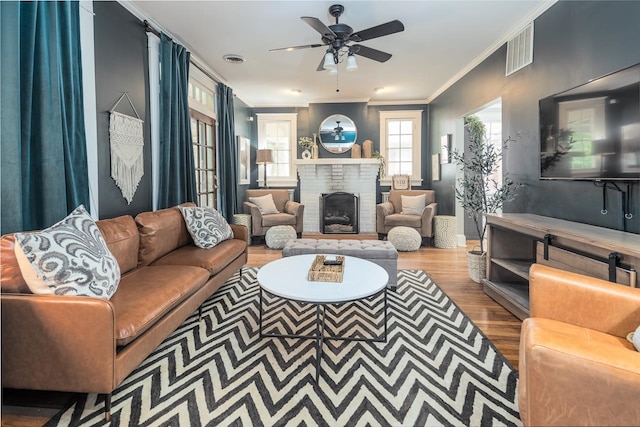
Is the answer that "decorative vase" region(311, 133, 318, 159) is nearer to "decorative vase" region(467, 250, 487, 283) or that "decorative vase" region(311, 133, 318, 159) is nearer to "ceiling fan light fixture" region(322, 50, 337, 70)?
"ceiling fan light fixture" region(322, 50, 337, 70)

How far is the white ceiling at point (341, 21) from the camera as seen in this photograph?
9.53 feet

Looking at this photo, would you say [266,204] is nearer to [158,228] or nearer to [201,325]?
[158,228]

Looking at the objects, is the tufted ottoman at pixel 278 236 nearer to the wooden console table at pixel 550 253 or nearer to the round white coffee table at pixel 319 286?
the round white coffee table at pixel 319 286

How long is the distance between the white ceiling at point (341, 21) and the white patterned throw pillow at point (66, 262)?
232 cm

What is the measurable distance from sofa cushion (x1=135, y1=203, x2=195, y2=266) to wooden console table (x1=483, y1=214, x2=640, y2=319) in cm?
293

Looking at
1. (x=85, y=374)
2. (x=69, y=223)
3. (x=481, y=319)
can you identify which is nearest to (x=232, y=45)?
(x=69, y=223)

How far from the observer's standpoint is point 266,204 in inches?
226

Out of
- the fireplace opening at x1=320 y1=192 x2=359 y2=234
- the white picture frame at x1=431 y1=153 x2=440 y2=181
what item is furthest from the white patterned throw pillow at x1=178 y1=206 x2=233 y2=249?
the white picture frame at x1=431 y1=153 x2=440 y2=181

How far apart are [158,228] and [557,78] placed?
3661 mm

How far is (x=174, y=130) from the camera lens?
346 cm

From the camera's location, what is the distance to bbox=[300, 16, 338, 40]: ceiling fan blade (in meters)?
2.49

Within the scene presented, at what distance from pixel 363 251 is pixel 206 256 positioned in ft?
4.64

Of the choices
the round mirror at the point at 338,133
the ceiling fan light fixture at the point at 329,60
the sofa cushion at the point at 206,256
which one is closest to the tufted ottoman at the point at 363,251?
the sofa cushion at the point at 206,256

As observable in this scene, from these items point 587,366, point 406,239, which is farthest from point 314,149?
point 587,366
